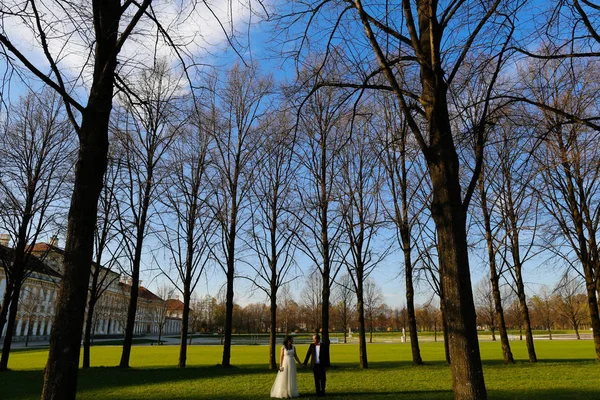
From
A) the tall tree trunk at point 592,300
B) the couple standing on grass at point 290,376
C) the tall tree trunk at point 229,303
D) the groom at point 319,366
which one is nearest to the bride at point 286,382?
the couple standing on grass at point 290,376

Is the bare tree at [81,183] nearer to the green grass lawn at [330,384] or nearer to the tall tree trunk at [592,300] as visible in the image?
the green grass lawn at [330,384]

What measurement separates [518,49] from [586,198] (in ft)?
49.2

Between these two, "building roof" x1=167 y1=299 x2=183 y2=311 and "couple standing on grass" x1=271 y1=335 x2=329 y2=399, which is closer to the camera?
"couple standing on grass" x1=271 y1=335 x2=329 y2=399

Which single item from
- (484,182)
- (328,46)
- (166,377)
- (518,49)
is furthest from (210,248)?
(518,49)

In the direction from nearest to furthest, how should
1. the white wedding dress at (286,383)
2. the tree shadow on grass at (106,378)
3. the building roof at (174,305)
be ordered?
the white wedding dress at (286,383) → the tree shadow on grass at (106,378) → the building roof at (174,305)

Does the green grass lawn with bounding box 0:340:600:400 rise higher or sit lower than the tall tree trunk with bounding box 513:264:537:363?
lower

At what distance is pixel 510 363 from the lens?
17.8m

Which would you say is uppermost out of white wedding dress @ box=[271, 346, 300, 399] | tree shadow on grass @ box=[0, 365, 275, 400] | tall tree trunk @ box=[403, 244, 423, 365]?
tall tree trunk @ box=[403, 244, 423, 365]

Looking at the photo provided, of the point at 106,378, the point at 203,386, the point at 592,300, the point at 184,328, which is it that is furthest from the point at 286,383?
the point at 592,300

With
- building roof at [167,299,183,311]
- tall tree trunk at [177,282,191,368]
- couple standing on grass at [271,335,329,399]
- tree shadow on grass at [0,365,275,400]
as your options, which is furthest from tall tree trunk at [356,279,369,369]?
building roof at [167,299,183,311]

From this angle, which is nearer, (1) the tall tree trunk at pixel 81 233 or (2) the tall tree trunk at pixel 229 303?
(1) the tall tree trunk at pixel 81 233

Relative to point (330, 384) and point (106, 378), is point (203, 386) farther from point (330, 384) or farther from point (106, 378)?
→ point (106, 378)

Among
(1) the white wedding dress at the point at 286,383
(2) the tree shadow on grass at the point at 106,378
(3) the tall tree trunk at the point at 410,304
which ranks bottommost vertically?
(2) the tree shadow on grass at the point at 106,378

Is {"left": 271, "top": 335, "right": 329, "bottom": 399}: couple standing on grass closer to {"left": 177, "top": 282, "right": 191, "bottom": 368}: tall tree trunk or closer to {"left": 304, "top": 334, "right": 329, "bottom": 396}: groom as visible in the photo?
{"left": 304, "top": 334, "right": 329, "bottom": 396}: groom
